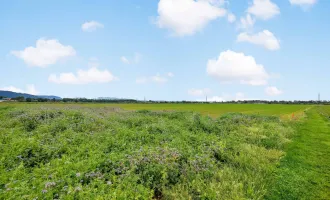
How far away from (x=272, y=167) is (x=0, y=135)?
11377mm

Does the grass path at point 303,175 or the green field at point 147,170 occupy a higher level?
the green field at point 147,170

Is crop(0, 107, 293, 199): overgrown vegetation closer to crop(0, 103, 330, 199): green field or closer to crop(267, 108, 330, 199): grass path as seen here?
crop(0, 103, 330, 199): green field

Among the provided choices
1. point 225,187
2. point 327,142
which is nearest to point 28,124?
point 225,187

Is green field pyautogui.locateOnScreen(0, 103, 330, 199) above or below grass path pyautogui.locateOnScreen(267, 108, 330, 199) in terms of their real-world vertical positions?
above

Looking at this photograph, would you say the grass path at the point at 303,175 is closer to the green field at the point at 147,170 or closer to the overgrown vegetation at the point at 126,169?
the green field at the point at 147,170

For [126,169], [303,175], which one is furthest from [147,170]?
[303,175]

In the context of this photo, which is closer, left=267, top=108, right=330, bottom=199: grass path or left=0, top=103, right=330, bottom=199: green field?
left=0, top=103, right=330, bottom=199: green field

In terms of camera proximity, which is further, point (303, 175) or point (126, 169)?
point (303, 175)

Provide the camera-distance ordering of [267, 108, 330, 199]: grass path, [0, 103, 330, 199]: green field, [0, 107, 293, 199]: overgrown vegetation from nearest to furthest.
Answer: [0, 107, 293, 199]: overgrown vegetation → [0, 103, 330, 199]: green field → [267, 108, 330, 199]: grass path

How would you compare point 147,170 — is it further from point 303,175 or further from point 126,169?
point 303,175

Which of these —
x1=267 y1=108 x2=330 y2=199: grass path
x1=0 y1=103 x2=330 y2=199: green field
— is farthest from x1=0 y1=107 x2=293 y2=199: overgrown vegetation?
x1=267 y1=108 x2=330 y2=199: grass path

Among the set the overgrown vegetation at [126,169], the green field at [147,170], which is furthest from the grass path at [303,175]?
the overgrown vegetation at [126,169]

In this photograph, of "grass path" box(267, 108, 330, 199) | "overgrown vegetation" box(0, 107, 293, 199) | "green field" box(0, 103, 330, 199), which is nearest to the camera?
"overgrown vegetation" box(0, 107, 293, 199)

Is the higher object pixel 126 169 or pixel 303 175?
pixel 126 169
